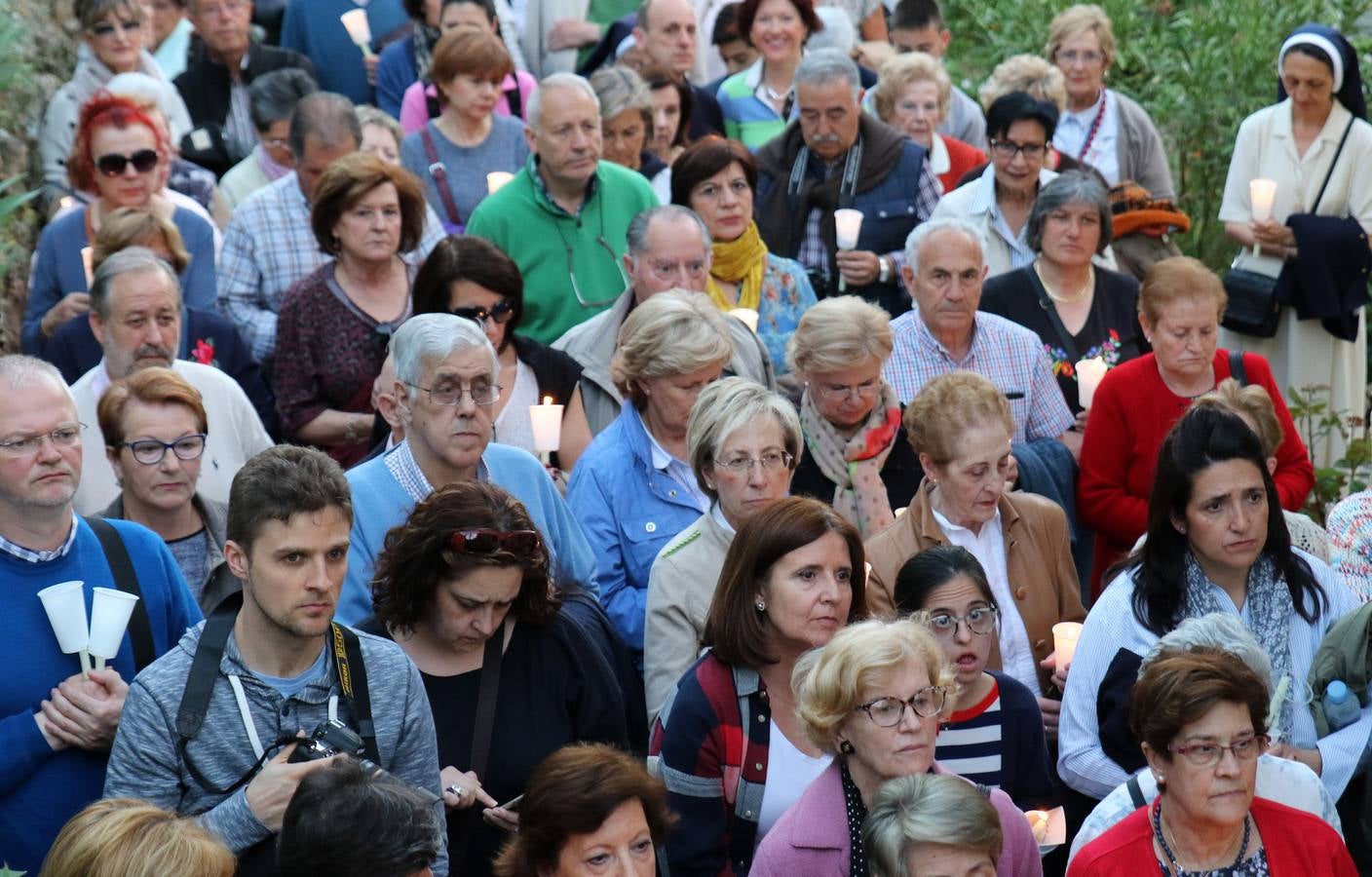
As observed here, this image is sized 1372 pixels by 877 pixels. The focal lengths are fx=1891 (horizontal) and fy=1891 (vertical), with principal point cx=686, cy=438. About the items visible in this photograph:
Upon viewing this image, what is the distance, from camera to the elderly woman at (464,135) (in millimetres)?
9453

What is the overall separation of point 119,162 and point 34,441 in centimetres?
364

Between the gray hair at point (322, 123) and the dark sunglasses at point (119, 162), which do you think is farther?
the gray hair at point (322, 123)

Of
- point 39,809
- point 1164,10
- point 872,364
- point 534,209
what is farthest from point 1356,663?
point 1164,10

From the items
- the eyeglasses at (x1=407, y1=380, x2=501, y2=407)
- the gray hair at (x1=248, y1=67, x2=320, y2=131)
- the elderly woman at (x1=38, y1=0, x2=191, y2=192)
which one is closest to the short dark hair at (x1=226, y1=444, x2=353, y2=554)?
the eyeglasses at (x1=407, y1=380, x2=501, y2=407)

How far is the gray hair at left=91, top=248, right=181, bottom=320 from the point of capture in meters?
6.86

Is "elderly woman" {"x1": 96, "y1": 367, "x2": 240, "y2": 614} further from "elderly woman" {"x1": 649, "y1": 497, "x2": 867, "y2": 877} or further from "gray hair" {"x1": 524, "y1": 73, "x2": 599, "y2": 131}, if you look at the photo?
"gray hair" {"x1": 524, "y1": 73, "x2": 599, "y2": 131}

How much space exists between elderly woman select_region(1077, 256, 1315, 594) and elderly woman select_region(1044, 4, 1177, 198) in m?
3.94

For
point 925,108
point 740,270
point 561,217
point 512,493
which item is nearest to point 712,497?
point 512,493

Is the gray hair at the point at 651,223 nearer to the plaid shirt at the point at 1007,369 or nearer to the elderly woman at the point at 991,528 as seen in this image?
the plaid shirt at the point at 1007,369

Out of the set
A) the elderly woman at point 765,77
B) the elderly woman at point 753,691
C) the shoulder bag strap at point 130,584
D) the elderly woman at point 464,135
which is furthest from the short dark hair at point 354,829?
the elderly woman at point 765,77

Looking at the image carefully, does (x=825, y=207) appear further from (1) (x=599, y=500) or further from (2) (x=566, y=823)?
(2) (x=566, y=823)

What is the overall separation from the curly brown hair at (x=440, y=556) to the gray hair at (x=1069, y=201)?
12.3 feet

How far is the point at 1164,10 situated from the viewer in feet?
45.8

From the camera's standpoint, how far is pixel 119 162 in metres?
8.20
